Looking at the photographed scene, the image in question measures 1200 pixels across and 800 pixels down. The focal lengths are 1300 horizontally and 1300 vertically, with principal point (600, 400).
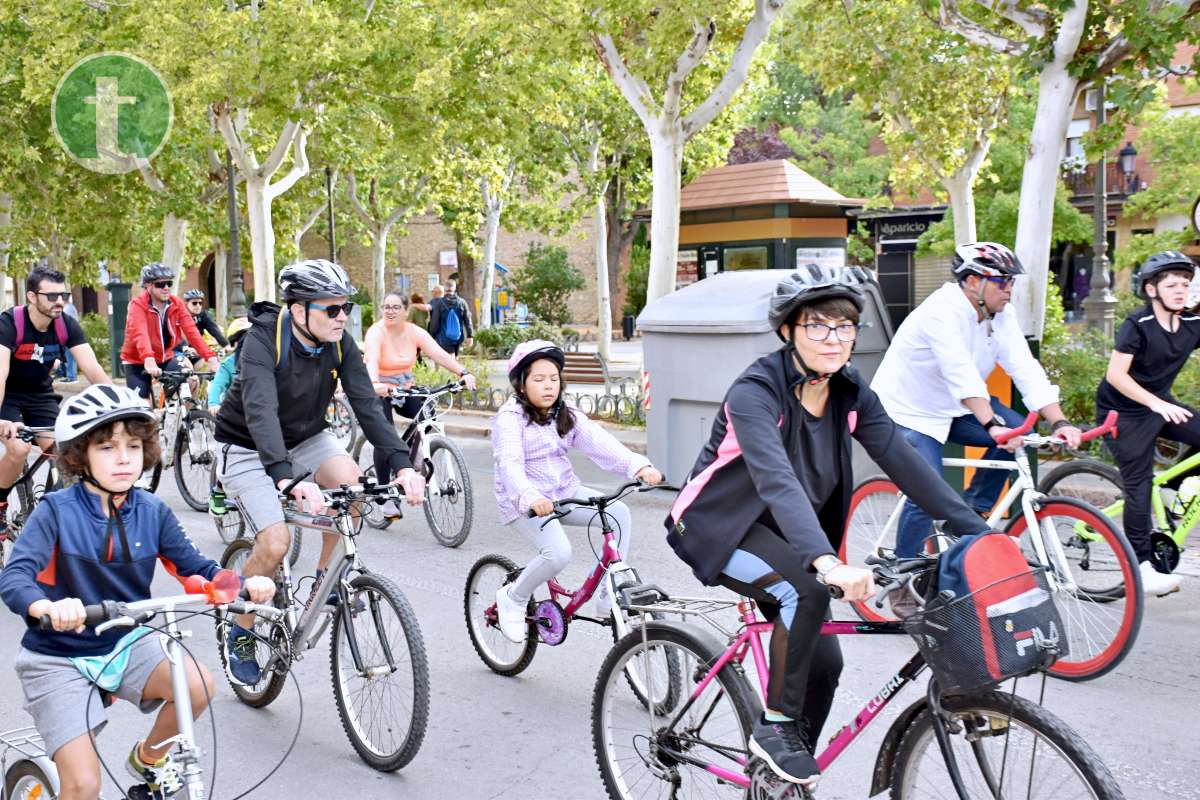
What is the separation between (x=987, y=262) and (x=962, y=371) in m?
0.51

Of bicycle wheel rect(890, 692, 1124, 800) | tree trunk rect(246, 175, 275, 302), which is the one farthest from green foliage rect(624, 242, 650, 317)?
bicycle wheel rect(890, 692, 1124, 800)

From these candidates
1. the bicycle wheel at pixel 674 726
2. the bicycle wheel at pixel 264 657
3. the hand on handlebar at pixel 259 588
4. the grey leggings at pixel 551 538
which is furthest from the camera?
the grey leggings at pixel 551 538

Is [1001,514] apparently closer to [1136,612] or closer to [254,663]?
[1136,612]

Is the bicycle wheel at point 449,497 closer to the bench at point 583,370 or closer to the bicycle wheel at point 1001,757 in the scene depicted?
the bicycle wheel at point 1001,757

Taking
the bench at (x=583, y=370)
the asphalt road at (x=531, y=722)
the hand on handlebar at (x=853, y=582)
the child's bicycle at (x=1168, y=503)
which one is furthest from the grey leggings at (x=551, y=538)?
the bench at (x=583, y=370)

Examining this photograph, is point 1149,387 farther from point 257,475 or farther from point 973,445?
point 257,475

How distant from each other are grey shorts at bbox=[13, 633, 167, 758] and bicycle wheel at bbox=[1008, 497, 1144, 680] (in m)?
3.63

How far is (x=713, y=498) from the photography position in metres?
3.72

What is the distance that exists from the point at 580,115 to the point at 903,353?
22699 millimetres

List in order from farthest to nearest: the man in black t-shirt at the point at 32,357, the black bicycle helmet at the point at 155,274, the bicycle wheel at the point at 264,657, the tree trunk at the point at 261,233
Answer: the tree trunk at the point at 261,233, the black bicycle helmet at the point at 155,274, the man in black t-shirt at the point at 32,357, the bicycle wheel at the point at 264,657

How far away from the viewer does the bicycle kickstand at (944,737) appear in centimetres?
310

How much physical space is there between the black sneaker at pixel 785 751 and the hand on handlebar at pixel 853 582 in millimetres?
532

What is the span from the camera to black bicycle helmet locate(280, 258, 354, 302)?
521 centimetres

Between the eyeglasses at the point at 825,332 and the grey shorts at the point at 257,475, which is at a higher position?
the eyeglasses at the point at 825,332
